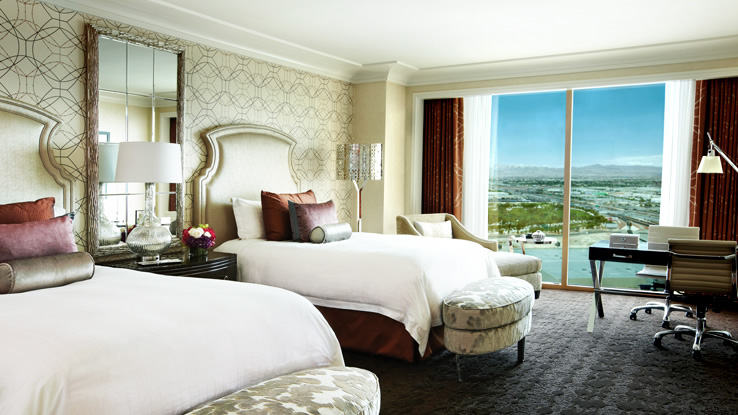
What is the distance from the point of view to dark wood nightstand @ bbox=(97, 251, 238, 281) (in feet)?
12.2

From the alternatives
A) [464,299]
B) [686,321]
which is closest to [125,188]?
[464,299]

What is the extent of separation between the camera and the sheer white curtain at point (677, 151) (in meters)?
5.88

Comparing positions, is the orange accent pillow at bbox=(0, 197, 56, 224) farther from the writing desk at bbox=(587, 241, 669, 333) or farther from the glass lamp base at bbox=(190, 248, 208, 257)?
the writing desk at bbox=(587, 241, 669, 333)

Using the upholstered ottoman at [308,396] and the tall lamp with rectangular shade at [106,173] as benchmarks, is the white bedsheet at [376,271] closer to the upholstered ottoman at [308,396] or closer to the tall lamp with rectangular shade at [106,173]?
the tall lamp with rectangular shade at [106,173]

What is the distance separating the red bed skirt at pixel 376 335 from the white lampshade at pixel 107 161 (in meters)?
1.83

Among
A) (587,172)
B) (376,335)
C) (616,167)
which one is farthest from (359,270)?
(616,167)

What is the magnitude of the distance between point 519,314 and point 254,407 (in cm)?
235

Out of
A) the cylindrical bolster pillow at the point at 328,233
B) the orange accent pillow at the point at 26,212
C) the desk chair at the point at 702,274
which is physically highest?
the orange accent pillow at the point at 26,212

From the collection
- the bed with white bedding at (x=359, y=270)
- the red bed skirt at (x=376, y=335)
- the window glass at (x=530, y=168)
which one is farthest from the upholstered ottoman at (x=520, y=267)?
the window glass at (x=530, y=168)

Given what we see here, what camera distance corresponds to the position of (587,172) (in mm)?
8609

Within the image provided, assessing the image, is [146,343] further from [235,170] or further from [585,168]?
[585,168]

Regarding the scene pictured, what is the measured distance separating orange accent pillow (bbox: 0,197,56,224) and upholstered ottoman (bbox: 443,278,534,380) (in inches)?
96.6

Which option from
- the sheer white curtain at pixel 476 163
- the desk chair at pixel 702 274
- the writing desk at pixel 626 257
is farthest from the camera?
the sheer white curtain at pixel 476 163

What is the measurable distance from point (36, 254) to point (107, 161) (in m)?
1.46
